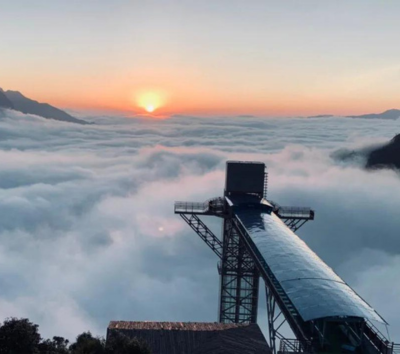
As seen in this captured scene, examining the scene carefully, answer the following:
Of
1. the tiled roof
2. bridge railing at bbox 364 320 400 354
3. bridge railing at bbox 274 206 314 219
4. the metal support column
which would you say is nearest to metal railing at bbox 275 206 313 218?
bridge railing at bbox 274 206 314 219

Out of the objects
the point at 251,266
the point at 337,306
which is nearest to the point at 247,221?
the point at 251,266

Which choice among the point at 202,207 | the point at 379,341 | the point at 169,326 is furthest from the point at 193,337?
the point at 202,207

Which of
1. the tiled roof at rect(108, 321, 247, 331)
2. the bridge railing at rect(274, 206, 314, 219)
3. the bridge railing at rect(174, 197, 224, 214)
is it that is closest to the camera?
the tiled roof at rect(108, 321, 247, 331)

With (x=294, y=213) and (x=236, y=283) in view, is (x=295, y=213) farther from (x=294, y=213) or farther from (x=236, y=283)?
(x=236, y=283)

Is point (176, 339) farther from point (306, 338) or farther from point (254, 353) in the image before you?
point (306, 338)

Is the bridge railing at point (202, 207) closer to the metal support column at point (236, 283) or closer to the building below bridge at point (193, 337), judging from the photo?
the metal support column at point (236, 283)

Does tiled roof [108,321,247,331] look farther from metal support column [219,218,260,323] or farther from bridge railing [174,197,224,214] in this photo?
bridge railing [174,197,224,214]
